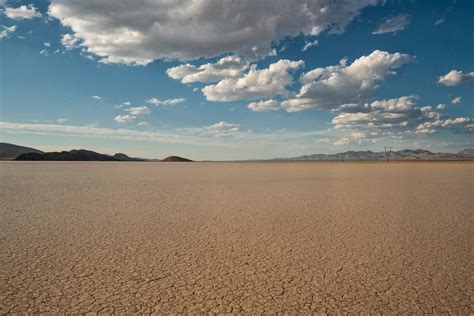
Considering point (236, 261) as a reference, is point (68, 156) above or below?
above

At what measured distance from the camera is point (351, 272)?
4.38 metres

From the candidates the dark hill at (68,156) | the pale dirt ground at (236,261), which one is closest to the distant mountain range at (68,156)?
the dark hill at (68,156)

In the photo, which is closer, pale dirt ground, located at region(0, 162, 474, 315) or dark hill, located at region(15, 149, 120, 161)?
pale dirt ground, located at region(0, 162, 474, 315)

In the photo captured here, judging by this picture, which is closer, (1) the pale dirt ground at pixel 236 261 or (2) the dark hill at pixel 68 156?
(1) the pale dirt ground at pixel 236 261

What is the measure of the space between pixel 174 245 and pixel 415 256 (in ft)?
13.9

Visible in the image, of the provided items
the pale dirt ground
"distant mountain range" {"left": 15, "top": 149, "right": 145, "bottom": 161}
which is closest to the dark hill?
"distant mountain range" {"left": 15, "top": 149, "right": 145, "bottom": 161}

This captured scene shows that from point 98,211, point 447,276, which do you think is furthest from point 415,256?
point 98,211

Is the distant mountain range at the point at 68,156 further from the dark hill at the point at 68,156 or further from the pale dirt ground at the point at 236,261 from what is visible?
the pale dirt ground at the point at 236,261

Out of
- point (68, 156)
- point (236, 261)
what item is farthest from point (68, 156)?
point (236, 261)

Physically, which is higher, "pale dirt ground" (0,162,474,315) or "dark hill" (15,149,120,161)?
"dark hill" (15,149,120,161)

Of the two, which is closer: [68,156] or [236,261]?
[236,261]

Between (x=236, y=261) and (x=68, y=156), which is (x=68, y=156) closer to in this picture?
(x=68, y=156)

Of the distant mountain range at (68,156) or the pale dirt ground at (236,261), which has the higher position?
the distant mountain range at (68,156)

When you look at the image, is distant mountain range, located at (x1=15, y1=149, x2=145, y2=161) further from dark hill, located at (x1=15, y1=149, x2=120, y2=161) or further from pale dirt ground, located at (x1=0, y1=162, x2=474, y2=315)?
pale dirt ground, located at (x1=0, y1=162, x2=474, y2=315)
